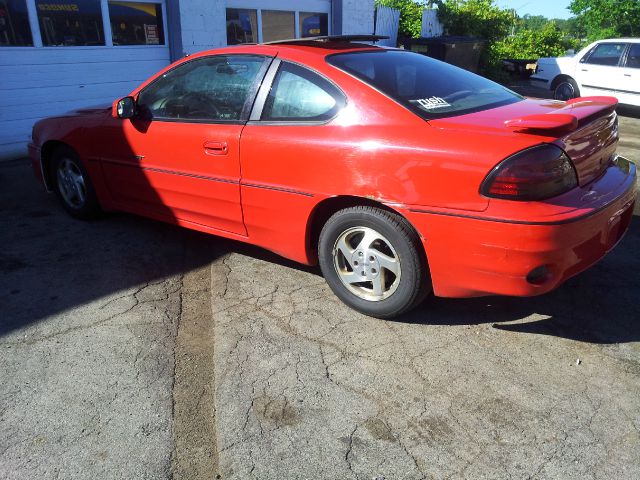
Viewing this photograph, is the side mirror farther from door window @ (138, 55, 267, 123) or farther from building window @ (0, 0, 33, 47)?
building window @ (0, 0, 33, 47)

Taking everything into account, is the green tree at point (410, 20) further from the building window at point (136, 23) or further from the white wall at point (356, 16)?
the building window at point (136, 23)

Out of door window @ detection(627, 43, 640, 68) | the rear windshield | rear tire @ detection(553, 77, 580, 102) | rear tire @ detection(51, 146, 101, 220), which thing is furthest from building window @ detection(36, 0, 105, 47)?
door window @ detection(627, 43, 640, 68)

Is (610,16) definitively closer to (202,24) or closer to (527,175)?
(202,24)

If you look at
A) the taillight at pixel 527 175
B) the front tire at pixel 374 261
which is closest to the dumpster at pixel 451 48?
the front tire at pixel 374 261

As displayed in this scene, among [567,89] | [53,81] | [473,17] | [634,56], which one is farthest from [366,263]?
[473,17]

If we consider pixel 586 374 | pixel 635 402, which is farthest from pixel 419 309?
pixel 635 402

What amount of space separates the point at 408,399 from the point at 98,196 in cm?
335

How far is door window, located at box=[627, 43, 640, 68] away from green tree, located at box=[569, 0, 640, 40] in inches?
486

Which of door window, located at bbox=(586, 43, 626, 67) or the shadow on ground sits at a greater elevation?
door window, located at bbox=(586, 43, 626, 67)

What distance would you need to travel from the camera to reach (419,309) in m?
3.48

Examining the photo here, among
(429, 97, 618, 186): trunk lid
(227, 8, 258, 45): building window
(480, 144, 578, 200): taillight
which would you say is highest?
(227, 8, 258, 45): building window

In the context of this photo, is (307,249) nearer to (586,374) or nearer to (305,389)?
(305,389)

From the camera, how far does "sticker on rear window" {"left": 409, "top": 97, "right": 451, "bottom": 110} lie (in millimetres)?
3174

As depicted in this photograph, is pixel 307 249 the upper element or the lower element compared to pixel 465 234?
lower
